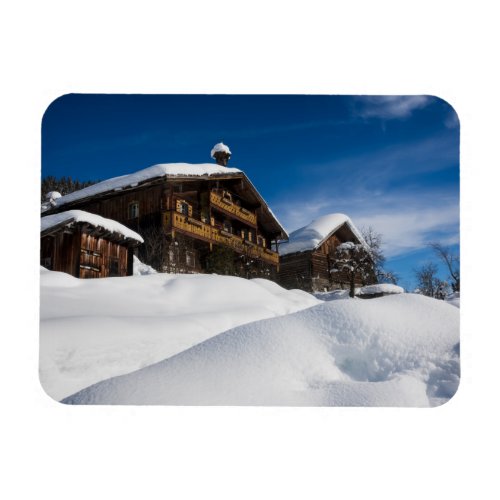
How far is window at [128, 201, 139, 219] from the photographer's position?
564cm

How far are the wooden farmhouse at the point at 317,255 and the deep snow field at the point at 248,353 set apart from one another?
73cm

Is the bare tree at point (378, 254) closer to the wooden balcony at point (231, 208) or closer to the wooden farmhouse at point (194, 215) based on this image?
the wooden farmhouse at point (194, 215)

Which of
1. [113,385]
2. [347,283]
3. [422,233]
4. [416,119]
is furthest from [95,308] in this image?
[416,119]

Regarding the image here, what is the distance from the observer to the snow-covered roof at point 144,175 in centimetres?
506

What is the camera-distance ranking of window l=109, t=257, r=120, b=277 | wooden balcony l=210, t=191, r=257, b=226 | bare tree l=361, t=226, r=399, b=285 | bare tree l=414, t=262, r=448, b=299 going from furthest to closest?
window l=109, t=257, r=120, b=277 < wooden balcony l=210, t=191, r=257, b=226 < bare tree l=361, t=226, r=399, b=285 < bare tree l=414, t=262, r=448, b=299

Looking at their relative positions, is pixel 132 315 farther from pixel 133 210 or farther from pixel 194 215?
pixel 194 215

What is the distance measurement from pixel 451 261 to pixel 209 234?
2677mm

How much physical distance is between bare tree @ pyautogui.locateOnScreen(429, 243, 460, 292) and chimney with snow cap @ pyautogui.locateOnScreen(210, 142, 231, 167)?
2.04m

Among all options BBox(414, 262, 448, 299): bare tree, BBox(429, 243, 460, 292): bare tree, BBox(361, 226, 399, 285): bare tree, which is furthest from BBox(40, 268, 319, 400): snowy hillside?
BBox(429, 243, 460, 292): bare tree

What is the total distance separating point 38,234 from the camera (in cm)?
460

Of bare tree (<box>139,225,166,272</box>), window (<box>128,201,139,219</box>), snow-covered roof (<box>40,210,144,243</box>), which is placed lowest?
bare tree (<box>139,225,166,272</box>)

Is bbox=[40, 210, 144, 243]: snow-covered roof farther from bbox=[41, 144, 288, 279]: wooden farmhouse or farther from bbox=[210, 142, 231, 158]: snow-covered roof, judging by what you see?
bbox=[210, 142, 231, 158]: snow-covered roof

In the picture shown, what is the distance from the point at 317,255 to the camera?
5918 mm

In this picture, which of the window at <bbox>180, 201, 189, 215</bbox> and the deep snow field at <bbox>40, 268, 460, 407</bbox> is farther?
the window at <bbox>180, 201, 189, 215</bbox>
